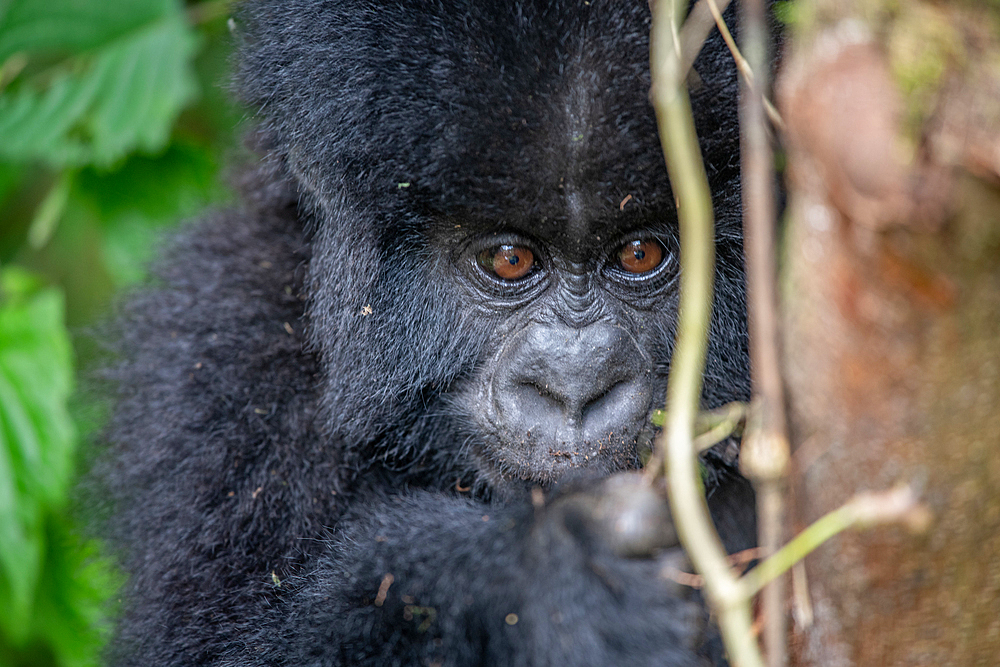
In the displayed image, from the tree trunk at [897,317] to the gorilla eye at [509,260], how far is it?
1310mm

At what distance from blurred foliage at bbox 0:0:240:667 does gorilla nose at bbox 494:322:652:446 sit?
1.66m

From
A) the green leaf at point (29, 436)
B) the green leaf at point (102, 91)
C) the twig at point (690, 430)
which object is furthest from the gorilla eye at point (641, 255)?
the green leaf at point (102, 91)

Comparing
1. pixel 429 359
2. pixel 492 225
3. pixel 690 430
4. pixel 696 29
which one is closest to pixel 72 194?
pixel 429 359

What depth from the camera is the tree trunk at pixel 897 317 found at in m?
0.96

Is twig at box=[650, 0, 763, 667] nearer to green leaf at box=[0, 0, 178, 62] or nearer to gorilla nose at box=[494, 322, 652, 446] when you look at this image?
gorilla nose at box=[494, 322, 652, 446]

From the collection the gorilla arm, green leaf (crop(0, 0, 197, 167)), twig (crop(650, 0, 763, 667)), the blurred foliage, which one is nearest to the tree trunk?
twig (crop(650, 0, 763, 667))

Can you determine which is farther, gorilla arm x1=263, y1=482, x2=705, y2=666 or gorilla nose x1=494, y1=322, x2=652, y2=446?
gorilla nose x1=494, y1=322, x2=652, y2=446

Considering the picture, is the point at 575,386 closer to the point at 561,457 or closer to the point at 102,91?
the point at 561,457

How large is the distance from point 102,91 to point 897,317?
3955 mm

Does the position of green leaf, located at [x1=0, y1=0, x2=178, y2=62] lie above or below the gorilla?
above

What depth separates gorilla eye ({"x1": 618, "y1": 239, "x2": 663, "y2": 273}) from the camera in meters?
2.48

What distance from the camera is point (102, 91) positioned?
4.16 metres

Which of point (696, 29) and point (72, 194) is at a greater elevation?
point (696, 29)

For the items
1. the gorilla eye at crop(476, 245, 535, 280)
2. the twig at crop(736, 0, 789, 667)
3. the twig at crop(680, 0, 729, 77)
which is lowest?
the gorilla eye at crop(476, 245, 535, 280)
